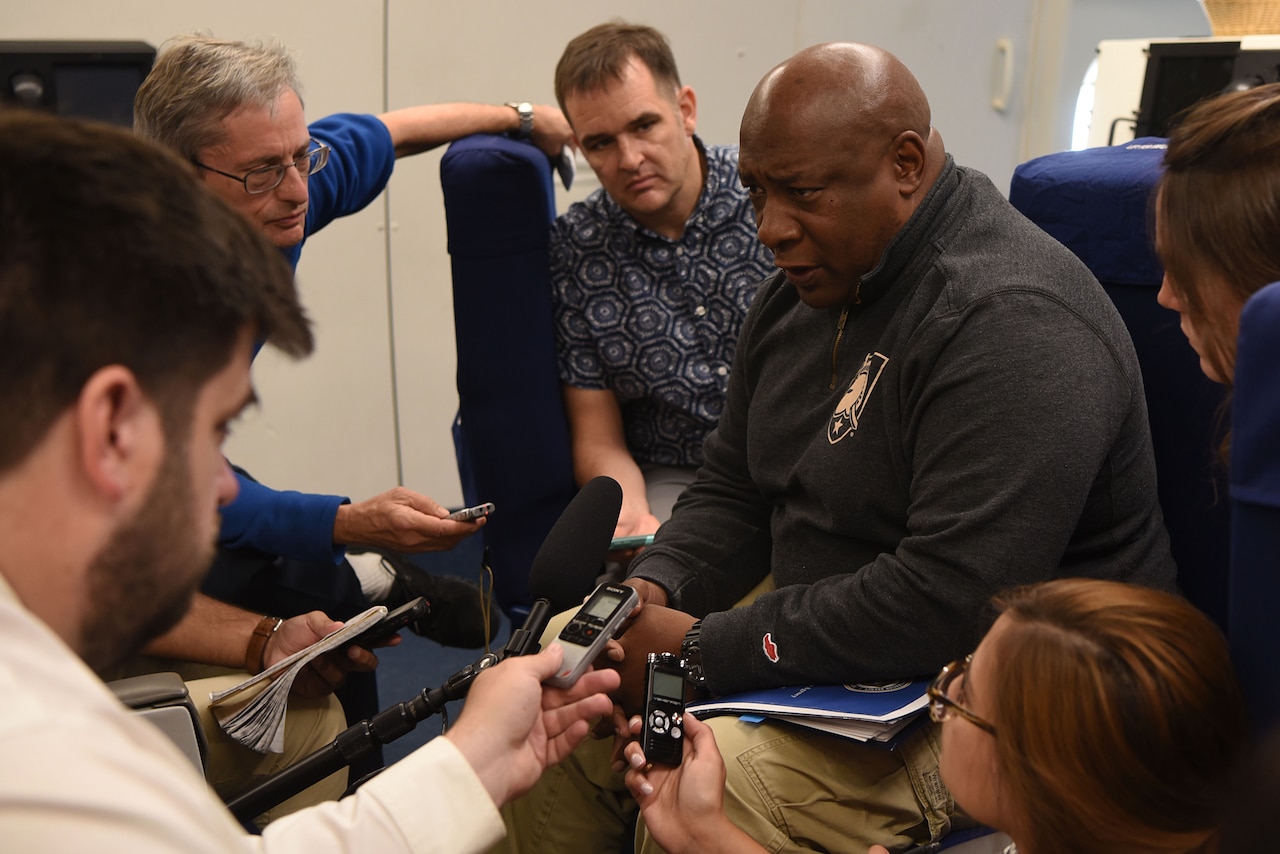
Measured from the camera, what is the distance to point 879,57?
126 cm

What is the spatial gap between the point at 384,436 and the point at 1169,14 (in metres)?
2.90

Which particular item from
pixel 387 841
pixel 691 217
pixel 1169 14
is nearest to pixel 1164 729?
pixel 387 841

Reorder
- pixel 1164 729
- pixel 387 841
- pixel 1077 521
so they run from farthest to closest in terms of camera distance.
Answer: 1. pixel 1077 521
2. pixel 387 841
3. pixel 1164 729

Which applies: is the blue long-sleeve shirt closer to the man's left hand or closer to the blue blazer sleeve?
the blue blazer sleeve

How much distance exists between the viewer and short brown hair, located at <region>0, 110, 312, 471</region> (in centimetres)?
62

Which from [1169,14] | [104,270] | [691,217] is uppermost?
[1169,14]

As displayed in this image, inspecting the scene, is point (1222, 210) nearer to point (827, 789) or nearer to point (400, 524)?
point (827, 789)

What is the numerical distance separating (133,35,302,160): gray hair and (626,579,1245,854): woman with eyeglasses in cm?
130

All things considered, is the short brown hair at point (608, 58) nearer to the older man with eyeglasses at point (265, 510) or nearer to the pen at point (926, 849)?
the older man with eyeglasses at point (265, 510)

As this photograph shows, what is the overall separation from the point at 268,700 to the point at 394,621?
213 millimetres

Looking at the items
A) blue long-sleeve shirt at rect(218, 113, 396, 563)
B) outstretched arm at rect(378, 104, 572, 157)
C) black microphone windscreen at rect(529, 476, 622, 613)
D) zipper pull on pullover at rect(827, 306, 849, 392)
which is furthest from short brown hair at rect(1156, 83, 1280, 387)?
outstretched arm at rect(378, 104, 572, 157)

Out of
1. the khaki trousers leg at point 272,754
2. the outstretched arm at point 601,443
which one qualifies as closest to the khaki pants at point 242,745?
the khaki trousers leg at point 272,754

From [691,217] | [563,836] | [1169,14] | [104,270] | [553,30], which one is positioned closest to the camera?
[104,270]

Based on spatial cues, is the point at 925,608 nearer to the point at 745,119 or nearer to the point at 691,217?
the point at 745,119
